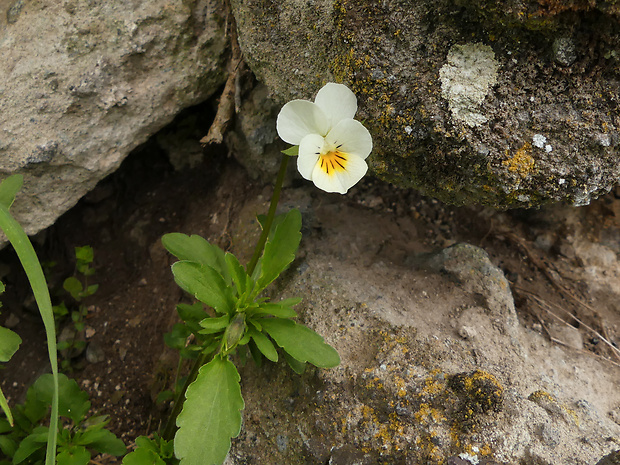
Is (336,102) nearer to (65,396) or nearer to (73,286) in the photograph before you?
(65,396)

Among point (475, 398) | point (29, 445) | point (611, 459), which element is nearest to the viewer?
point (611, 459)

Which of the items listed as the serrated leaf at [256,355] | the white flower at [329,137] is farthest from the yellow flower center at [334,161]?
the serrated leaf at [256,355]

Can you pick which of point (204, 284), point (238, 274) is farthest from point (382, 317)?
point (204, 284)

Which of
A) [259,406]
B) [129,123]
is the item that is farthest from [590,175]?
[129,123]

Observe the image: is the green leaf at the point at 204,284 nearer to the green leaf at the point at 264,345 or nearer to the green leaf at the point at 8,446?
the green leaf at the point at 264,345

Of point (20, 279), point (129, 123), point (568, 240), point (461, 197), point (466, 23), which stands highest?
point (466, 23)

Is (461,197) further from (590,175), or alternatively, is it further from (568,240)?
(568,240)

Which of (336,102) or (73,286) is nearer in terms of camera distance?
(336,102)
